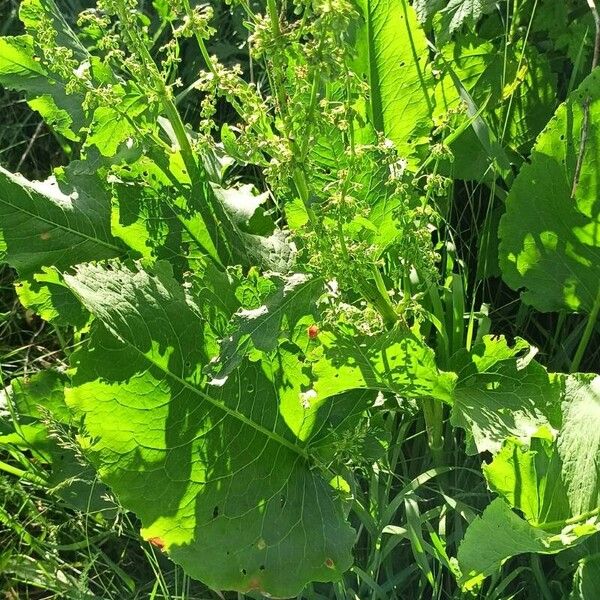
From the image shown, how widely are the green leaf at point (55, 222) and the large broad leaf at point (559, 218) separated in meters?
0.92

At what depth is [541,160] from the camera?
191cm

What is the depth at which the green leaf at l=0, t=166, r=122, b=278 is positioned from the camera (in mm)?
2037

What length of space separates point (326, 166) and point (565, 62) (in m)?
0.91

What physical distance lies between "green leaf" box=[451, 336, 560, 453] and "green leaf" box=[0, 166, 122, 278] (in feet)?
2.92

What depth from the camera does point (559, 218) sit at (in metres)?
1.95

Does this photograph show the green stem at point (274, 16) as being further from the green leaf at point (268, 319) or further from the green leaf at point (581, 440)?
the green leaf at point (581, 440)

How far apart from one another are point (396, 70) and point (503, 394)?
78 cm

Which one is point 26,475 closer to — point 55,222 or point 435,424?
point 55,222

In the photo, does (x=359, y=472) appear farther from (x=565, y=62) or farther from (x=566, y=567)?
(x=565, y=62)

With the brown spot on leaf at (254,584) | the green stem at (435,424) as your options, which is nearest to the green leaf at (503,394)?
the green stem at (435,424)

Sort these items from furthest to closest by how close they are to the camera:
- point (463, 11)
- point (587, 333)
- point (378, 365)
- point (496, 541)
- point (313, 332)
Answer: point (463, 11), point (587, 333), point (313, 332), point (378, 365), point (496, 541)

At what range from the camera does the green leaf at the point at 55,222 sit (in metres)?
2.04

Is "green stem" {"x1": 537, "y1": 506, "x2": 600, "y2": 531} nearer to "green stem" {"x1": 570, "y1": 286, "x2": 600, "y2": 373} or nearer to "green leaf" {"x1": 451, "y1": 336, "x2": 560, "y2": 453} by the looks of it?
"green leaf" {"x1": 451, "y1": 336, "x2": 560, "y2": 453}

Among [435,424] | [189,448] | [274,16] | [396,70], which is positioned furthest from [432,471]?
[274,16]
